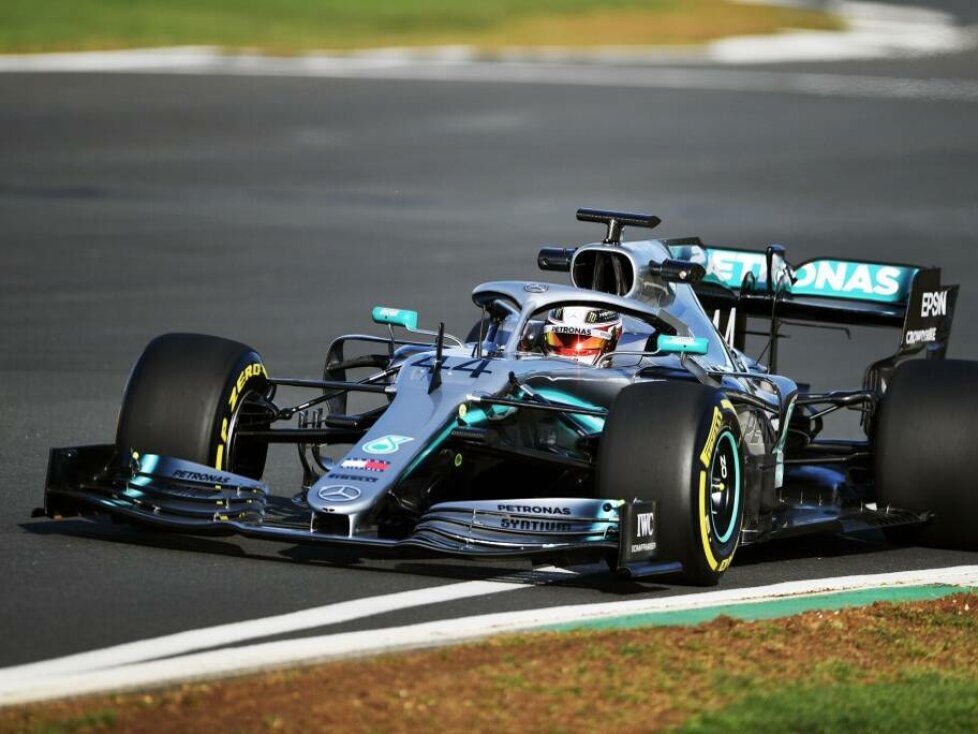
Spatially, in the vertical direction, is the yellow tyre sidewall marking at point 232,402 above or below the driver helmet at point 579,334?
below

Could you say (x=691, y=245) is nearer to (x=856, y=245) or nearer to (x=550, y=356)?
(x=550, y=356)

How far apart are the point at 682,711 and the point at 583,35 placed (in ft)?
148

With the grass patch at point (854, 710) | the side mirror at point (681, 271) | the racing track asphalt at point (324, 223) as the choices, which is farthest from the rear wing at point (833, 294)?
the grass patch at point (854, 710)

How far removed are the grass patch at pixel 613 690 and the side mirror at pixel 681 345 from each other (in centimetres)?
196

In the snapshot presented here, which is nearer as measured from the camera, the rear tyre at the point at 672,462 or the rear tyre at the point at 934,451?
the rear tyre at the point at 672,462

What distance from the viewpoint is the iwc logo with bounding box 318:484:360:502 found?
345 inches

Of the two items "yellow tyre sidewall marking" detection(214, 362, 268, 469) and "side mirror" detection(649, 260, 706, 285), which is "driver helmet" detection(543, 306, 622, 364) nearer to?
"side mirror" detection(649, 260, 706, 285)

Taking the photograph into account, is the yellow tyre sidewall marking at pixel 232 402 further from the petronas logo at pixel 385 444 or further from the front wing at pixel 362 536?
the petronas logo at pixel 385 444

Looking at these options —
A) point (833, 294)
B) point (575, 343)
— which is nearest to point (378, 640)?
point (575, 343)

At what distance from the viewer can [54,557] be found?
9148 mm

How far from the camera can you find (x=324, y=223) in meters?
25.5

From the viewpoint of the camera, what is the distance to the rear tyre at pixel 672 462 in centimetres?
882

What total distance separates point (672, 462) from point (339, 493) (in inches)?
57.0

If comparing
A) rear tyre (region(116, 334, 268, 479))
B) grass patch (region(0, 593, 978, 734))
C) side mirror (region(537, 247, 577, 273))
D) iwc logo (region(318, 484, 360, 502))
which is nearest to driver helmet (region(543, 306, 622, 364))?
side mirror (region(537, 247, 577, 273))
